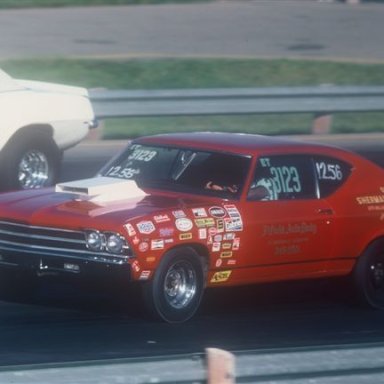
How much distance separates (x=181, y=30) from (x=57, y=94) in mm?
16069

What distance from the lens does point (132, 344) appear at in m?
8.17

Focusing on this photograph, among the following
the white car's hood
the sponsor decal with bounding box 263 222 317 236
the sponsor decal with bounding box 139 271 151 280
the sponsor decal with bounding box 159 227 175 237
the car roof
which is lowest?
the sponsor decal with bounding box 139 271 151 280

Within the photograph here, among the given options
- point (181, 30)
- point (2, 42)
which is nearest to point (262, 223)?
point (2, 42)

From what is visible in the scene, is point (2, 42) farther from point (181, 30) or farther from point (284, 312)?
point (284, 312)

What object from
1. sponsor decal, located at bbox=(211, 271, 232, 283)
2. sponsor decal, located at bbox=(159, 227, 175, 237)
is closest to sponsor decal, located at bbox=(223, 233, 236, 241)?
sponsor decal, located at bbox=(211, 271, 232, 283)

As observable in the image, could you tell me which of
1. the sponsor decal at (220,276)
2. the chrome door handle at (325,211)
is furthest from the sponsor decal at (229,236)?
the chrome door handle at (325,211)

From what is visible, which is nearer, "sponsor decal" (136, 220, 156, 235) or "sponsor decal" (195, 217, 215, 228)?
"sponsor decal" (136, 220, 156, 235)

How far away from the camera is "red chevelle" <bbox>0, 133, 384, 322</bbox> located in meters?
8.65

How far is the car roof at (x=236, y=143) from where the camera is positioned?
9766 mm

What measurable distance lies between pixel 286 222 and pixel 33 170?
4936mm

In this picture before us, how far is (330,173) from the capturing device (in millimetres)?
10047

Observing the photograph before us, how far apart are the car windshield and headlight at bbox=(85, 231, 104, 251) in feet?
3.46

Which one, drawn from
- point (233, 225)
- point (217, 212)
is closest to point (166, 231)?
point (217, 212)

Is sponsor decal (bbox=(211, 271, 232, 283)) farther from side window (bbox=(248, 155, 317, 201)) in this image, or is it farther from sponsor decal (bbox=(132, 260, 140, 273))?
sponsor decal (bbox=(132, 260, 140, 273))
